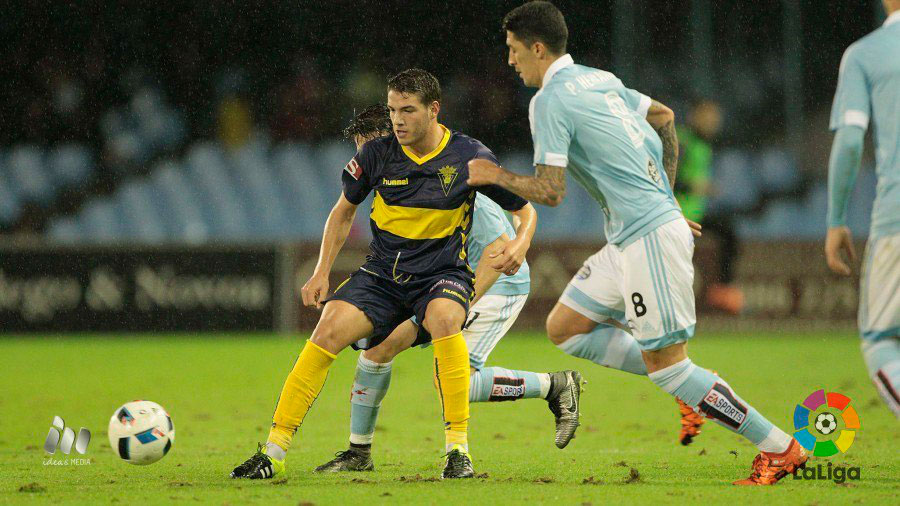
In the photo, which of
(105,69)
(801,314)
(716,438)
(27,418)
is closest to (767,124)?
(801,314)

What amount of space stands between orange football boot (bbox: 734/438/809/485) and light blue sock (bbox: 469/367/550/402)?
1.36 m

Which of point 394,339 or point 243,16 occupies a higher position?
point 243,16

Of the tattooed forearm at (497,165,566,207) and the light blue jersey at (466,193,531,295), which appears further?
the light blue jersey at (466,193,531,295)

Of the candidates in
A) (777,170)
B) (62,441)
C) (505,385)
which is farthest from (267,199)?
(505,385)

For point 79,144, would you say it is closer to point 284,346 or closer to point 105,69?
point 105,69

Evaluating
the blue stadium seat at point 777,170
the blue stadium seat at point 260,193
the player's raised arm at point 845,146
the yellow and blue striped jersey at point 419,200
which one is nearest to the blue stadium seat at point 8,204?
the blue stadium seat at point 260,193

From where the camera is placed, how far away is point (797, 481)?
16.4ft

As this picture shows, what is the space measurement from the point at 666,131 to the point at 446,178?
45.0 inches

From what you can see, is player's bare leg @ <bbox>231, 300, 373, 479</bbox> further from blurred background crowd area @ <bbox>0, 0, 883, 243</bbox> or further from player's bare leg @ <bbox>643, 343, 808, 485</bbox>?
blurred background crowd area @ <bbox>0, 0, 883, 243</bbox>

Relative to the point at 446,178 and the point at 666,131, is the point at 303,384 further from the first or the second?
the point at 666,131

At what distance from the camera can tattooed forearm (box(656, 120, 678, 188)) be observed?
18.2 feet

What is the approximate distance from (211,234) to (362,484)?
12998mm

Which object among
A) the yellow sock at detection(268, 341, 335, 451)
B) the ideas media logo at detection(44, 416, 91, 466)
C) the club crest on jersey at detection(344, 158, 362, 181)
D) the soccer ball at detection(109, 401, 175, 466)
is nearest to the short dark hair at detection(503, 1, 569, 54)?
the club crest on jersey at detection(344, 158, 362, 181)

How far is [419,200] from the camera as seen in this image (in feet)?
17.5
